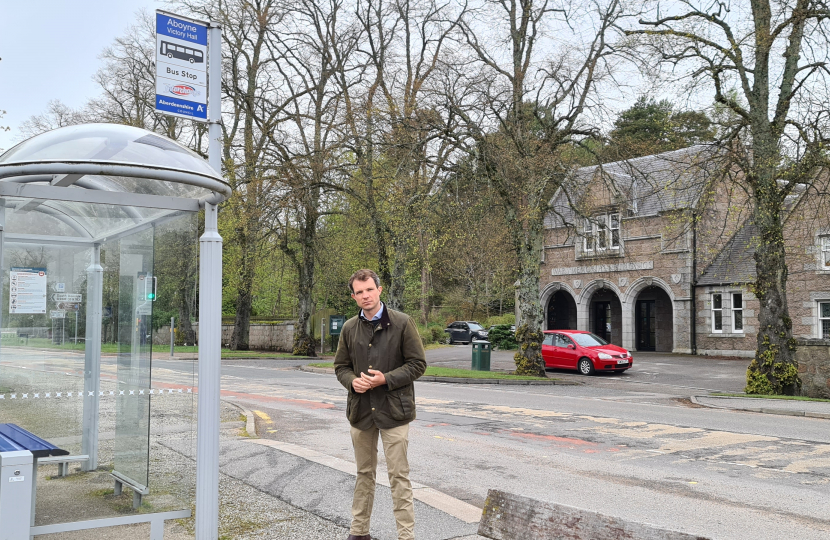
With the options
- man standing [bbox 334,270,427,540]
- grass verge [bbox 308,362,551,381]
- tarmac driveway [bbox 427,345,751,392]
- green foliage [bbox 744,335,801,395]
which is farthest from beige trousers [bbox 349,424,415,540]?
tarmac driveway [bbox 427,345,751,392]

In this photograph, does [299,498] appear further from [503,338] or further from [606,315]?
[606,315]

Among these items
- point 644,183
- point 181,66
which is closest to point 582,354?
point 644,183

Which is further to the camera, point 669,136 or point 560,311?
point 560,311

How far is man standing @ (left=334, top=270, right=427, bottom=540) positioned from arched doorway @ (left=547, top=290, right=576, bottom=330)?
39.3 m

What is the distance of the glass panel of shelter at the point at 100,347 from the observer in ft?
19.1

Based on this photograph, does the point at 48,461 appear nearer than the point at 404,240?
Yes

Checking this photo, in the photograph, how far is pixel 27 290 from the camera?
6184mm

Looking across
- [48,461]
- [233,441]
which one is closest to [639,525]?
[48,461]

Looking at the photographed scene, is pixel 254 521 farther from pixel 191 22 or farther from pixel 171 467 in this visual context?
pixel 191 22

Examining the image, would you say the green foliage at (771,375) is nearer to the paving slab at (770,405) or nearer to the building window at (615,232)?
the paving slab at (770,405)

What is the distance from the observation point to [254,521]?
5797mm

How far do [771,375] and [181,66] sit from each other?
18151mm

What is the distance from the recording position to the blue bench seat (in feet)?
16.3

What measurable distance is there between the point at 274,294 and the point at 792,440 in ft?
148
